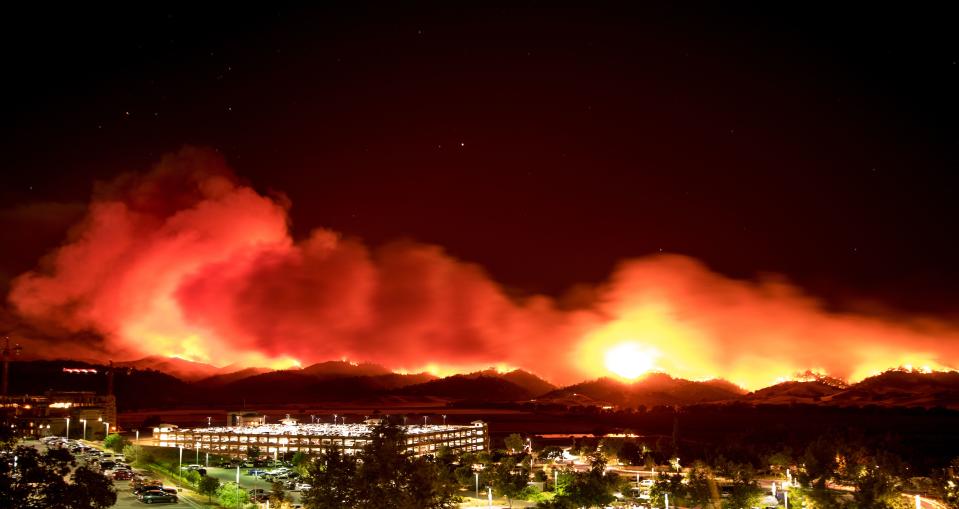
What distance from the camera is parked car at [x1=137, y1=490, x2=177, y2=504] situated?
3272cm

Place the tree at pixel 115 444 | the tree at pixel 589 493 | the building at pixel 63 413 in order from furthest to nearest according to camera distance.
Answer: the building at pixel 63 413 < the tree at pixel 115 444 < the tree at pixel 589 493

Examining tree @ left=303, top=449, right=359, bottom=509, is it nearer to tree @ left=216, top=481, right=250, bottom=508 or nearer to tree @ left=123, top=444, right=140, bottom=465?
tree @ left=216, top=481, right=250, bottom=508

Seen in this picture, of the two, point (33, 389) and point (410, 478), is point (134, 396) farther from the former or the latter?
point (410, 478)

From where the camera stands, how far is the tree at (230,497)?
1267 inches

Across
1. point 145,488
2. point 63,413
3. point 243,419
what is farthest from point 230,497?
point 243,419

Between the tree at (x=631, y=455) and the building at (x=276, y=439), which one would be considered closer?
the tree at (x=631, y=455)

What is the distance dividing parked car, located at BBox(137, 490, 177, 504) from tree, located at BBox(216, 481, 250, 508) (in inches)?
77.7

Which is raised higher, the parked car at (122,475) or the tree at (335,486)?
the tree at (335,486)

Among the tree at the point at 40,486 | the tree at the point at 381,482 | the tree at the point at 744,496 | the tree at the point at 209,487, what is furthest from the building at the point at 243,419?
the tree at the point at 381,482

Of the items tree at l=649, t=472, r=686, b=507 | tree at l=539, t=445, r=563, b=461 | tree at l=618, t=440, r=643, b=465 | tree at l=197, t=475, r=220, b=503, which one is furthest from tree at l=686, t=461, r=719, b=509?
tree at l=618, t=440, r=643, b=465

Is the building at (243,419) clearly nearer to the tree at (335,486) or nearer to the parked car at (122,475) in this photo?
the parked car at (122,475)

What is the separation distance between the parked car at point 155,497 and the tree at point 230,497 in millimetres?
1973

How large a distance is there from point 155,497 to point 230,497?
3.42 metres

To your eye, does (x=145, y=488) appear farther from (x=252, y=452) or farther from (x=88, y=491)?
(x=252, y=452)
